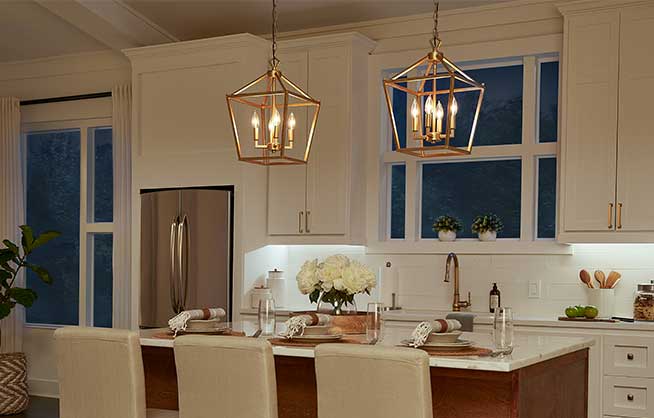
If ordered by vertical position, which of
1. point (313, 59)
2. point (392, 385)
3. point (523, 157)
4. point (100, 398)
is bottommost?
point (100, 398)

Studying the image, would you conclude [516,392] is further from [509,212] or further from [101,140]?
[101,140]

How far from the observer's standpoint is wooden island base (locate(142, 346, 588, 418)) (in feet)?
10.2

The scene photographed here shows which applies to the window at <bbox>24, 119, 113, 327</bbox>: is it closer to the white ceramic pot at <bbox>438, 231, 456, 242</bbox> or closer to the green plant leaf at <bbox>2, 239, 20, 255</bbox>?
the green plant leaf at <bbox>2, 239, 20, 255</bbox>

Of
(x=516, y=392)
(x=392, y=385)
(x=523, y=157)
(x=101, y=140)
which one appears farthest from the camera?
(x=101, y=140)

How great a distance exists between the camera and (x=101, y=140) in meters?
7.61

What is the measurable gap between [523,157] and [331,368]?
331 centimetres

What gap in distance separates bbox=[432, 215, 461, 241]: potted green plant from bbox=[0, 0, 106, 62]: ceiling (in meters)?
3.21

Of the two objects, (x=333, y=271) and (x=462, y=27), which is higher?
(x=462, y=27)

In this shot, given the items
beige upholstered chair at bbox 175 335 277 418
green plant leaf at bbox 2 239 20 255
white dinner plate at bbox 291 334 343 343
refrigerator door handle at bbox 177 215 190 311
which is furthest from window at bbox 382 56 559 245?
beige upholstered chair at bbox 175 335 277 418

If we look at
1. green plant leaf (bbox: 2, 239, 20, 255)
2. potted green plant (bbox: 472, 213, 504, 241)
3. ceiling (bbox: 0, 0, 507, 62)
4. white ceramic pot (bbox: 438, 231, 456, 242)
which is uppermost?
ceiling (bbox: 0, 0, 507, 62)

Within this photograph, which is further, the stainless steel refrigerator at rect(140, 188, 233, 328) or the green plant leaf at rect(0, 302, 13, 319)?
the green plant leaf at rect(0, 302, 13, 319)

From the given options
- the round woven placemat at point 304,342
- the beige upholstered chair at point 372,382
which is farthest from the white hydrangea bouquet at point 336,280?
the beige upholstered chair at point 372,382

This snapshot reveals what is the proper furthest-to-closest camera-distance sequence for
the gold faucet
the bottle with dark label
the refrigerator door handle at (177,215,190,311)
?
1. the refrigerator door handle at (177,215,190,311)
2. the gold faucet
3. the bottle with dark label

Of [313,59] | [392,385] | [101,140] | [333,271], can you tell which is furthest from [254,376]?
[101,140]
